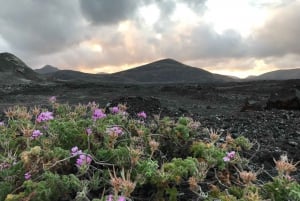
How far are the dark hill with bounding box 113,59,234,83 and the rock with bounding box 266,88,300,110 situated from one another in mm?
109741

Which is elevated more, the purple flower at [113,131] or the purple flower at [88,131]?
the purple flower at [113,131]

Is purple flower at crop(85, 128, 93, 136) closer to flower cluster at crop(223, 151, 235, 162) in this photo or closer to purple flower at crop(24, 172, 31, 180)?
purple flower at crop(24, 172, 31, 180)

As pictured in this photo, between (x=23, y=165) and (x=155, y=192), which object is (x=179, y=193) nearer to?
(x=155, y=192)

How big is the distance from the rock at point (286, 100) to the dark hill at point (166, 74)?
110 metres

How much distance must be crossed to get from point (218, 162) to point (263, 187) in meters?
0.59

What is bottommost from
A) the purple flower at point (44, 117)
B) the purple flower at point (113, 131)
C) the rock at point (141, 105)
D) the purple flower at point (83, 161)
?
the rock at point (141, 105)

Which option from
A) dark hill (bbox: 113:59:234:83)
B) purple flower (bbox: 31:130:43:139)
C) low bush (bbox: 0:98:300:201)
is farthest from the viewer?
dark hill (bbox: 113:59:234:83)

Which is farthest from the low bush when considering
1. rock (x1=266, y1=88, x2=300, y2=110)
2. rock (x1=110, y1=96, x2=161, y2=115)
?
rock (x1=266, y1=88, x2=300, y2=110)

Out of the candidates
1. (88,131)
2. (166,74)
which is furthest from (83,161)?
(166,74)

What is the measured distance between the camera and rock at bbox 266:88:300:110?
1425cm

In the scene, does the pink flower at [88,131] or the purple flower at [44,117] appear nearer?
the pink flower at [88,131]

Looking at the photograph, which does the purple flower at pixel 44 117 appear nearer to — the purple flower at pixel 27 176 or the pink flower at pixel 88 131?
the pink flower at pixel 88 131

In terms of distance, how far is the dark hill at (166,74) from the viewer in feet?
427

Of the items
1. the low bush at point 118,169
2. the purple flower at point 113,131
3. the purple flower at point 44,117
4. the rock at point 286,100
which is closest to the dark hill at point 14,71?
the rock at point 286,100
